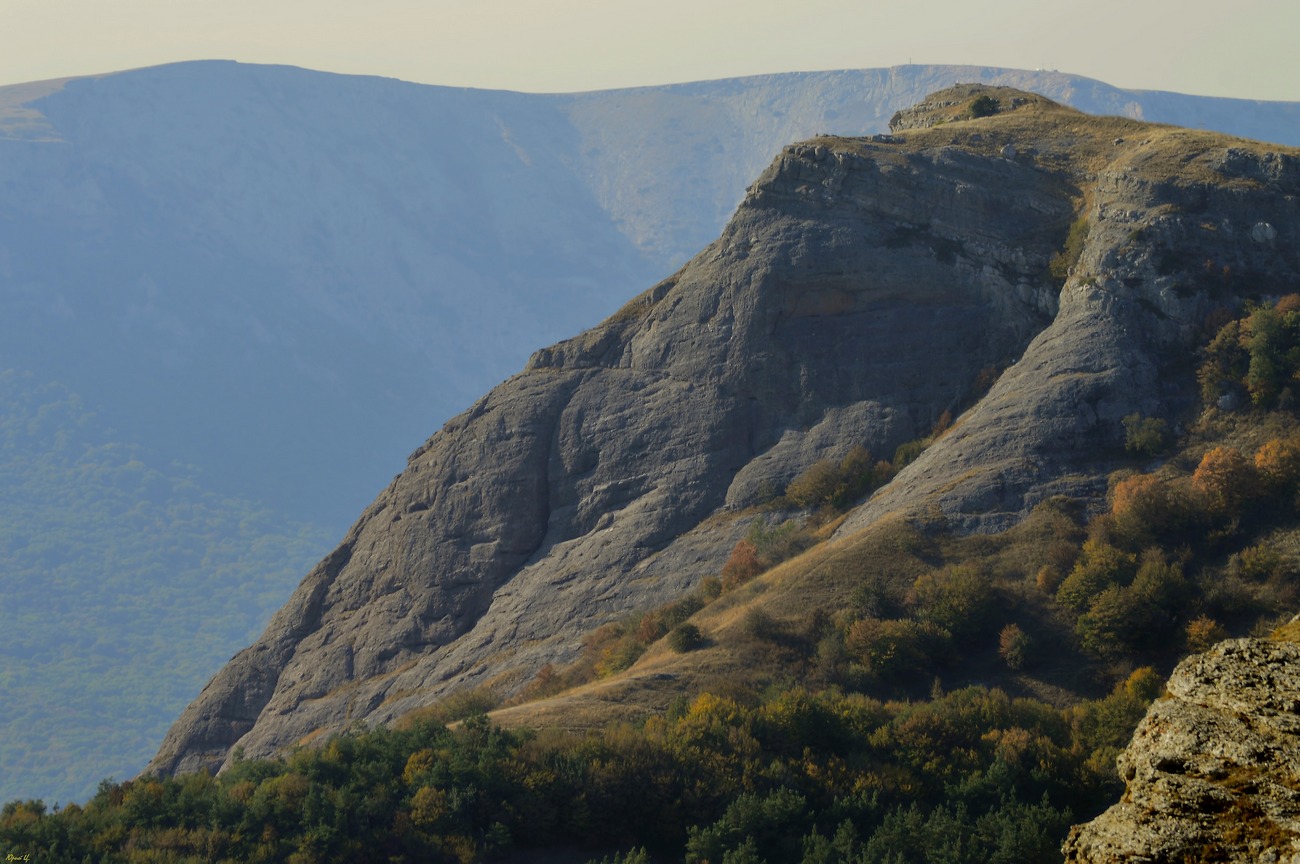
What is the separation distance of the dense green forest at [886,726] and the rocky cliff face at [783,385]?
2.89m

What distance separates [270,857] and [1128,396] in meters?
24.4

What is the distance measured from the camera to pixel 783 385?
45781mm

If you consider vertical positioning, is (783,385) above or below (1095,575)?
above

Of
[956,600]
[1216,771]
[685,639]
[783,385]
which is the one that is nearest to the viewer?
[1216,771]

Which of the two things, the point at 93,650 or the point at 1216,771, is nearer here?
the point at 1216,771

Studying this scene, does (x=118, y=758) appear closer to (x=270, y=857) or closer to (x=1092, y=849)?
(x=270, y=857)

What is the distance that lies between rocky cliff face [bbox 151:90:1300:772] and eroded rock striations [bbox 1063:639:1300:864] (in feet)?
90.3

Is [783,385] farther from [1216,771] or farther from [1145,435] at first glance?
[1216,771]

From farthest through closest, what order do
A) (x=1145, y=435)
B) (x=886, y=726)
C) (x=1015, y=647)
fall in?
(x=1145, y=435), (x=1015, y=647), (x=886, y=726)

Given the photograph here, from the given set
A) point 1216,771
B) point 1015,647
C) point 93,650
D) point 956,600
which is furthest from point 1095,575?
point 93,650

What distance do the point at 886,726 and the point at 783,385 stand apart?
17.5 meters

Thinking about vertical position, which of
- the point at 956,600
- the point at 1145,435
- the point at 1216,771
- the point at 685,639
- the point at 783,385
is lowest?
the point at 1216,771

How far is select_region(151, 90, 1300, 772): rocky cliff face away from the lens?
4041 centimetres

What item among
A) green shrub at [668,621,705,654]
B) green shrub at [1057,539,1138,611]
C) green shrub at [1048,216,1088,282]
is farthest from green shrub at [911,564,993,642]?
green shrub at [1048,216,1088,282]
